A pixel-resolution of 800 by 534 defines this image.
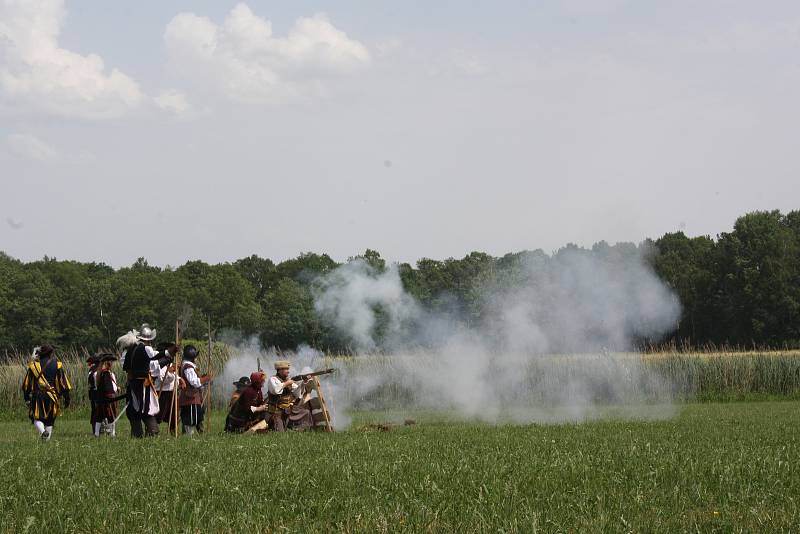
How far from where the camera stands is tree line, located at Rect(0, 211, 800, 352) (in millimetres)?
35219

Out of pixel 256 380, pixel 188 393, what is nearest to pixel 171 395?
pixel 188 393

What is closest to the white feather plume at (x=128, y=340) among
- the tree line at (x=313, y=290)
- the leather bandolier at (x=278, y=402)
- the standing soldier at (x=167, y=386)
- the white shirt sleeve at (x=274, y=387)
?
the standing soldier at (x=167, y=386)

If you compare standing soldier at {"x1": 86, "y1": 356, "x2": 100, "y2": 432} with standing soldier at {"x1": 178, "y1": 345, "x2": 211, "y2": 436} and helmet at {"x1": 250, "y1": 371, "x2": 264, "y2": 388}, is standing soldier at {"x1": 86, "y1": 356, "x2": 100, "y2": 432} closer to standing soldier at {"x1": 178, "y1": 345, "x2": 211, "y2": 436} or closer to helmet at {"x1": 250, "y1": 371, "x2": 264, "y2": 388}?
standing soldier at {"x1": 178, "y1": 345, "x2": 211, "y2": 436}

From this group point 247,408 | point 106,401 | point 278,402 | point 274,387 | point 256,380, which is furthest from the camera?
point 106,401

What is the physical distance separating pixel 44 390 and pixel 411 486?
11.1 m

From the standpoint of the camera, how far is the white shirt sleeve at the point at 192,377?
17.3 m

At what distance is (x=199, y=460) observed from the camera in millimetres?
10320

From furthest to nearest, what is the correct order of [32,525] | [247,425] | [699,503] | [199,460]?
[247,425], [199,460], [699,503], [32,525]

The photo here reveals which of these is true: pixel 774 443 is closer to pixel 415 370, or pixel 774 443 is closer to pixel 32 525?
pixel 32 525

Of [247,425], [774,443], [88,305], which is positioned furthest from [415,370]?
[88,305]

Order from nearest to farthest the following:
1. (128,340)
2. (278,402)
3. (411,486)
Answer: (411,486)
(128,340)
(278,402)

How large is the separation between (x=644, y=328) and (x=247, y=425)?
22.1 meters

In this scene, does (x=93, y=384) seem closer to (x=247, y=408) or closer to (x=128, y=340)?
(x=128, y=340)

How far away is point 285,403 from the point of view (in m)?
16.9
